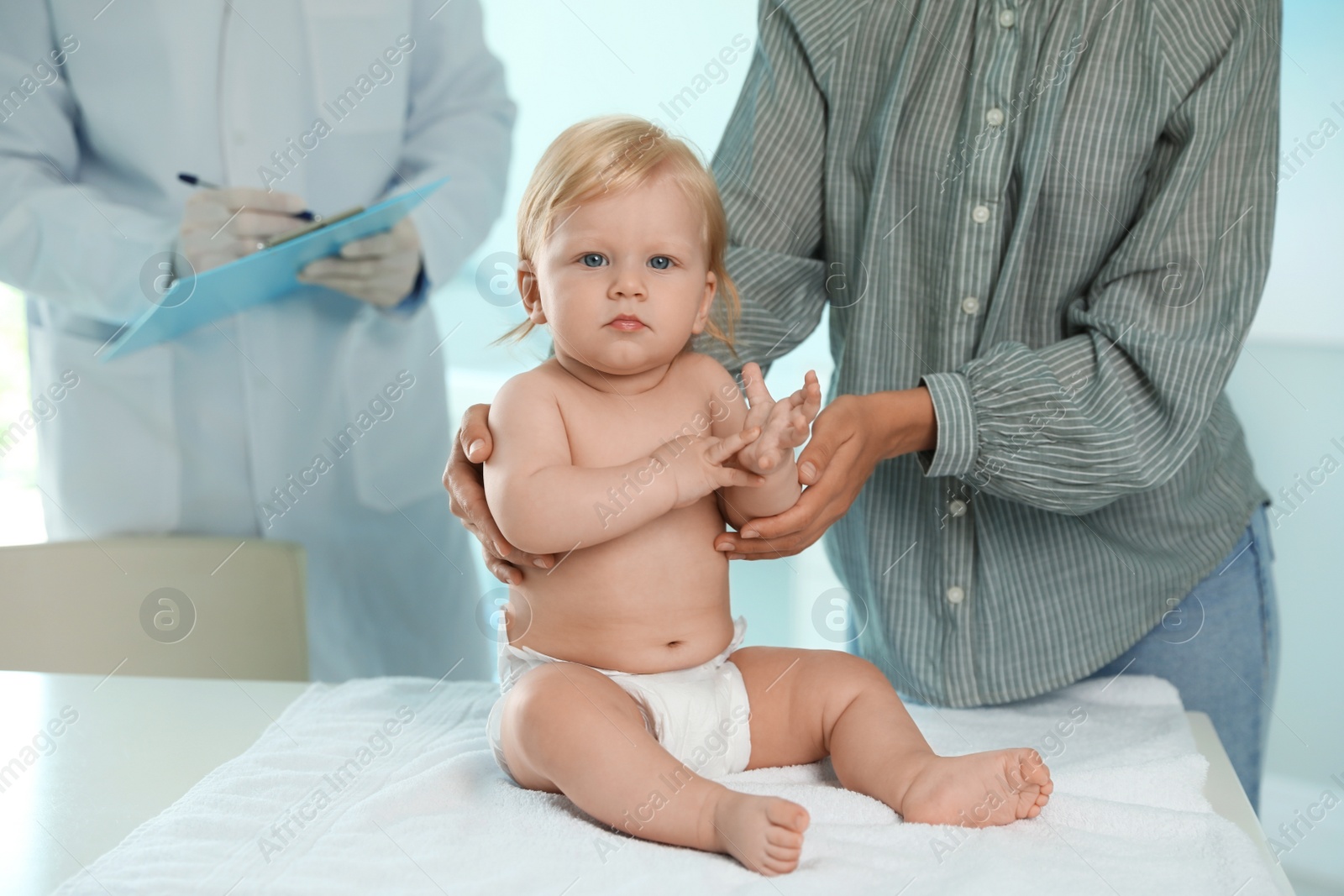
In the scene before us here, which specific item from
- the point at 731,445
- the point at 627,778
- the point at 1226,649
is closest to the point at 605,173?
the point at 731,445

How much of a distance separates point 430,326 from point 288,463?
327 mm

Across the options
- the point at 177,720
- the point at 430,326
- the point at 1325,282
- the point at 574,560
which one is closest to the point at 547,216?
the point at 574,560

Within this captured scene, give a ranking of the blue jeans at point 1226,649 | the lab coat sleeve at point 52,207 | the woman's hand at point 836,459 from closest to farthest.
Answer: the woman's hand at point 836,459, the blue jeans at point 1226,649, the lab coat sleeve at point 52,207

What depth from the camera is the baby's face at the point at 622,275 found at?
2.70 ft

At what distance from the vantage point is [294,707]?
1047mm

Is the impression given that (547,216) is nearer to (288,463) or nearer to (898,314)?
(898,314)

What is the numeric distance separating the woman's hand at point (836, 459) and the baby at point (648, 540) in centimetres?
2

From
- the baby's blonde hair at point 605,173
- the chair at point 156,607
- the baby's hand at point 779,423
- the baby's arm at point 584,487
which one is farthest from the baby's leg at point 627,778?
the chair at point 156,607

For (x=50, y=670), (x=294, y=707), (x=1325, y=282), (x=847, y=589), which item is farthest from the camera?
(x=1325, y=282)

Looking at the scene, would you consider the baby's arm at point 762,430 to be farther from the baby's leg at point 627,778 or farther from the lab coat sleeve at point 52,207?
the lab coat sleeve at point 52,207

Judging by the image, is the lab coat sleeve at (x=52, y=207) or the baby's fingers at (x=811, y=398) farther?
the lab coat sleeve at (x=52, y=207)

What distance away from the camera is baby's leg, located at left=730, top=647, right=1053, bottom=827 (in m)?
0.74

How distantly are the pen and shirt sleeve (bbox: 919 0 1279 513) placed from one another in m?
1.07

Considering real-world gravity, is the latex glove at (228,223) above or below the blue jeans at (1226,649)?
above
